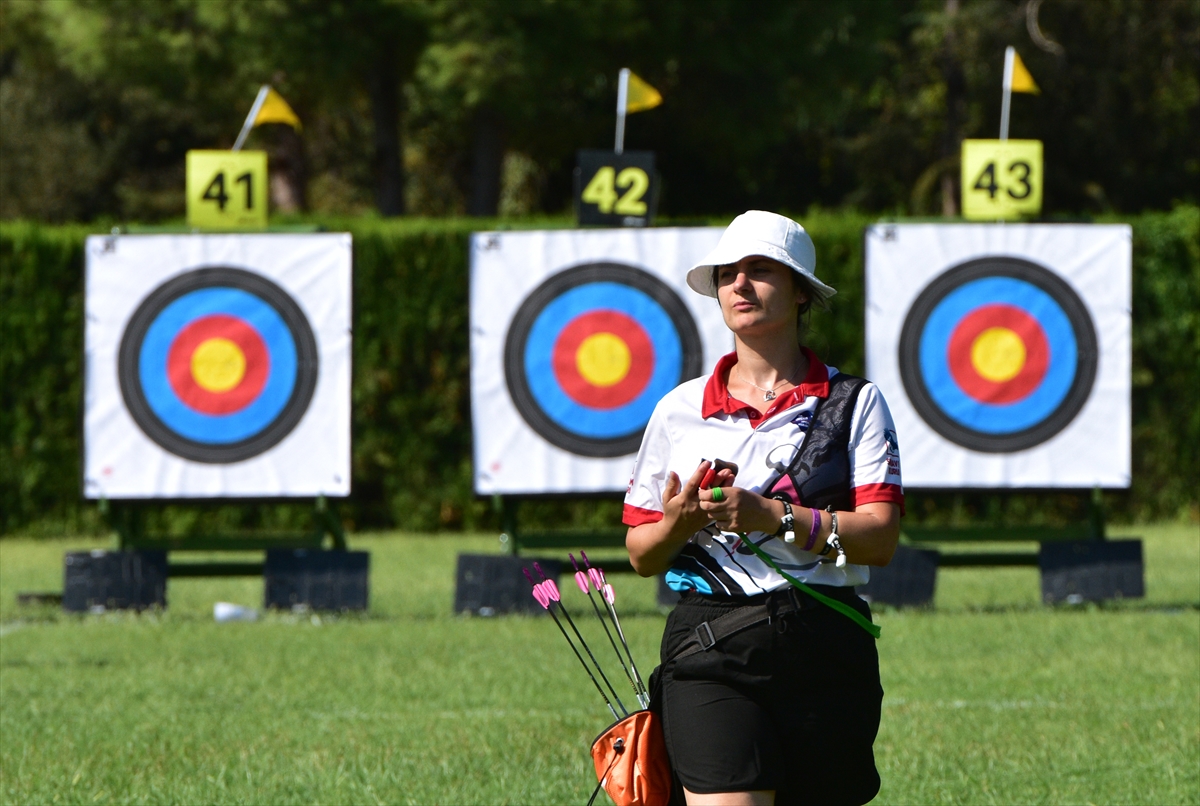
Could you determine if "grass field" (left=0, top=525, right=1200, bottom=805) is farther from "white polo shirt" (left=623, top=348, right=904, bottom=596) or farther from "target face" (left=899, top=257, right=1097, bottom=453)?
"white polo shirt" (left=623, top=348, right=904, bottom=596)

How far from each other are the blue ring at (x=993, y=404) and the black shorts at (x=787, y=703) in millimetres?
6001

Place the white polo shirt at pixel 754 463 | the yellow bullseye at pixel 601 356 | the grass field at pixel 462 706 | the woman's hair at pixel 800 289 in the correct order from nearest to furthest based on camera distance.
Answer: the white polo shirt at pixel 754 463, the woman's hair at pixel 800 289, the grass field at pixel 462 706, the yellow bullseye at pixel 601 356

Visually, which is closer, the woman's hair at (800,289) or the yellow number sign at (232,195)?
the woman's hair at (800,289)

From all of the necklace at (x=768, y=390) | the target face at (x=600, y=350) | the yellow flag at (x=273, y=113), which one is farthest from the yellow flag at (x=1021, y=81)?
the necklace at (x=768, y=390)

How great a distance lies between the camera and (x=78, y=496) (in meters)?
12.4

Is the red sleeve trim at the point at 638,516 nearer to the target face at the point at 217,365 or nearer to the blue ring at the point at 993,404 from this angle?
the target face at the point at 217,365

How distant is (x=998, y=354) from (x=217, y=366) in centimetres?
403

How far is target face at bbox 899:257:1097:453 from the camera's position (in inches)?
332

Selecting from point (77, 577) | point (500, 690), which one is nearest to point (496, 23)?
point (77, 577)

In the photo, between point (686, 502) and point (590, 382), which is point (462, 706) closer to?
point (590, 382)

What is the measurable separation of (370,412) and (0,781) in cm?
799

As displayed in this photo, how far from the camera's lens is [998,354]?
28.0ft

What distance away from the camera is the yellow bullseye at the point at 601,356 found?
8484 mm

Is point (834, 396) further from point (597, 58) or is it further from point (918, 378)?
point (597, 58)
